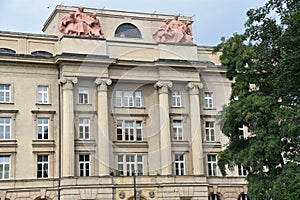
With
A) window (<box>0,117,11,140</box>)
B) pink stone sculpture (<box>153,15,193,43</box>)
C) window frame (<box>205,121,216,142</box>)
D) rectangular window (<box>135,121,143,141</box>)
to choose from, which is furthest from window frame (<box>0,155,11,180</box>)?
window frame (<box>205,121,216,142</box>)

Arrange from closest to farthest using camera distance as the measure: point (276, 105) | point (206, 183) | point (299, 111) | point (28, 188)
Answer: point (299, 111) < point (276, 105) < point (28, 188) < point (206, 183)

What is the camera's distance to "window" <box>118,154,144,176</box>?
42.2m

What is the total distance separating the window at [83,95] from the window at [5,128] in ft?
19.7

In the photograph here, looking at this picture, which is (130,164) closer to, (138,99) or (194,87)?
(138,99)

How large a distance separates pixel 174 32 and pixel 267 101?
2161 cm

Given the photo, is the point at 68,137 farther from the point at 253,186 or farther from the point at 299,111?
the point at 299,111

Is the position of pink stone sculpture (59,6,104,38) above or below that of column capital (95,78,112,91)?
above

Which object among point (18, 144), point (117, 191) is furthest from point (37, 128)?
point (117, 191)

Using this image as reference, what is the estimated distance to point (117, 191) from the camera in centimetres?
4006

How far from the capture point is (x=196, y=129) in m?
43.5

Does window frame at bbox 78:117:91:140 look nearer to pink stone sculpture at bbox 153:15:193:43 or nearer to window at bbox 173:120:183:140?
window at bbox 173:120:183:140

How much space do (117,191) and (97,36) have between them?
12872 mm

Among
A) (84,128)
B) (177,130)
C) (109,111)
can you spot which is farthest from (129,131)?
(177,130)

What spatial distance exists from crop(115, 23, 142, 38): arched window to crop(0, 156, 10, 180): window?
14.4 m
